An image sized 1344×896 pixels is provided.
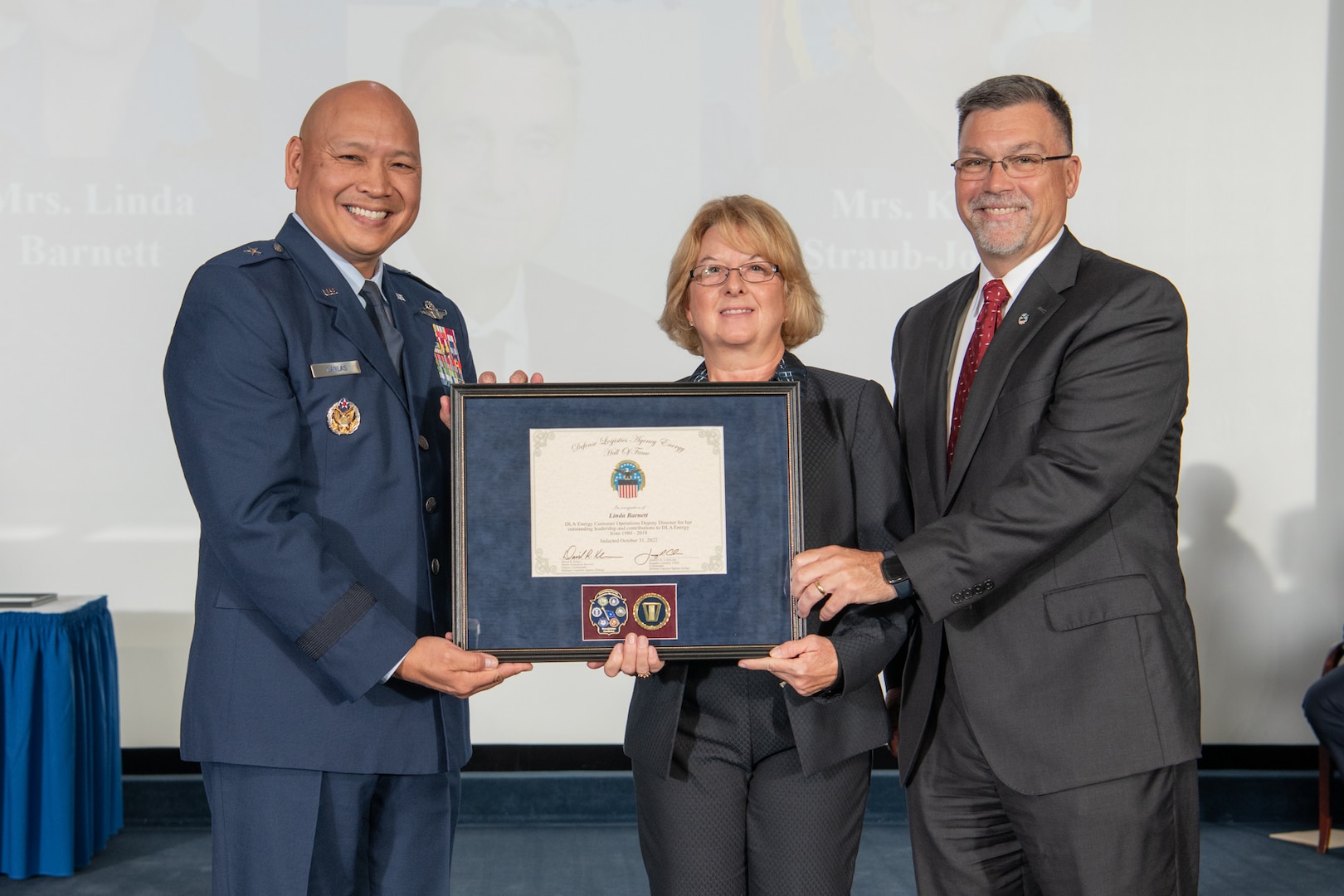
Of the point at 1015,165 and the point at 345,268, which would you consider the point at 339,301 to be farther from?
the point at 1015,165

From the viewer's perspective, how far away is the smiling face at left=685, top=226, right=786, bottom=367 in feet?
6.63

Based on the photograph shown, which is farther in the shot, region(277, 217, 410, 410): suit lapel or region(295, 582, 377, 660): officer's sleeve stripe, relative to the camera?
region(277, 217, 410, 410): suit lapel

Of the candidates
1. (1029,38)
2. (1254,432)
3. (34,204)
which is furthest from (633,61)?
(1254,432)

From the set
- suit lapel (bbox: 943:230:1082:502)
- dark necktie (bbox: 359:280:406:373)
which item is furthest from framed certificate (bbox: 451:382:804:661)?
suit lapel (bbox: 943:230:1082:502)

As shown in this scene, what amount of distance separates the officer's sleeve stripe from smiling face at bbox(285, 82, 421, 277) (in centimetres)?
61

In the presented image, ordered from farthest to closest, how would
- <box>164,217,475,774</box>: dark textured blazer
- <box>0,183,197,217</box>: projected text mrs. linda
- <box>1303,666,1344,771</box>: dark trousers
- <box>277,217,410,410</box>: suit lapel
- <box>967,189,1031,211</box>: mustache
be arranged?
<box>0,183,197,217</box>: projected text mrs. linda
<box>1303,666,1344,771</box>: dark trousers
<box>967,189,1031,211</box>: mustache
<box>277,217,410,410</box>: suit lapel
<box>164,217,475,774</box>: dark textured blazer

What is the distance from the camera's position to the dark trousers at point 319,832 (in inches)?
68.1

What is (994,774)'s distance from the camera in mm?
1943

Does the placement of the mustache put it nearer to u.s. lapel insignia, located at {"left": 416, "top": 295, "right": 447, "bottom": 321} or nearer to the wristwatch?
the wristwatch

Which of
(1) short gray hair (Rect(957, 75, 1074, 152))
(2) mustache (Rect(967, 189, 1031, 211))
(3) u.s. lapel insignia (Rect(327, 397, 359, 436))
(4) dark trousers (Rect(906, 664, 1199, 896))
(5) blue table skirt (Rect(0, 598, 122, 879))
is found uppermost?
(1) short gray hair (Rect(957, 75, 1074, 152))

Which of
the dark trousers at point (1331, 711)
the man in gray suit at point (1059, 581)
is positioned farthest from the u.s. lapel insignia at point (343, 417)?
the dark trousers at point (1331, 711)

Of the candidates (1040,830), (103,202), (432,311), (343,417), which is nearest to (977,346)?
(1040,830)

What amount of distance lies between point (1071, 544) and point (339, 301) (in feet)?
4.29

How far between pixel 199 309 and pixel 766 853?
4.13 feet
